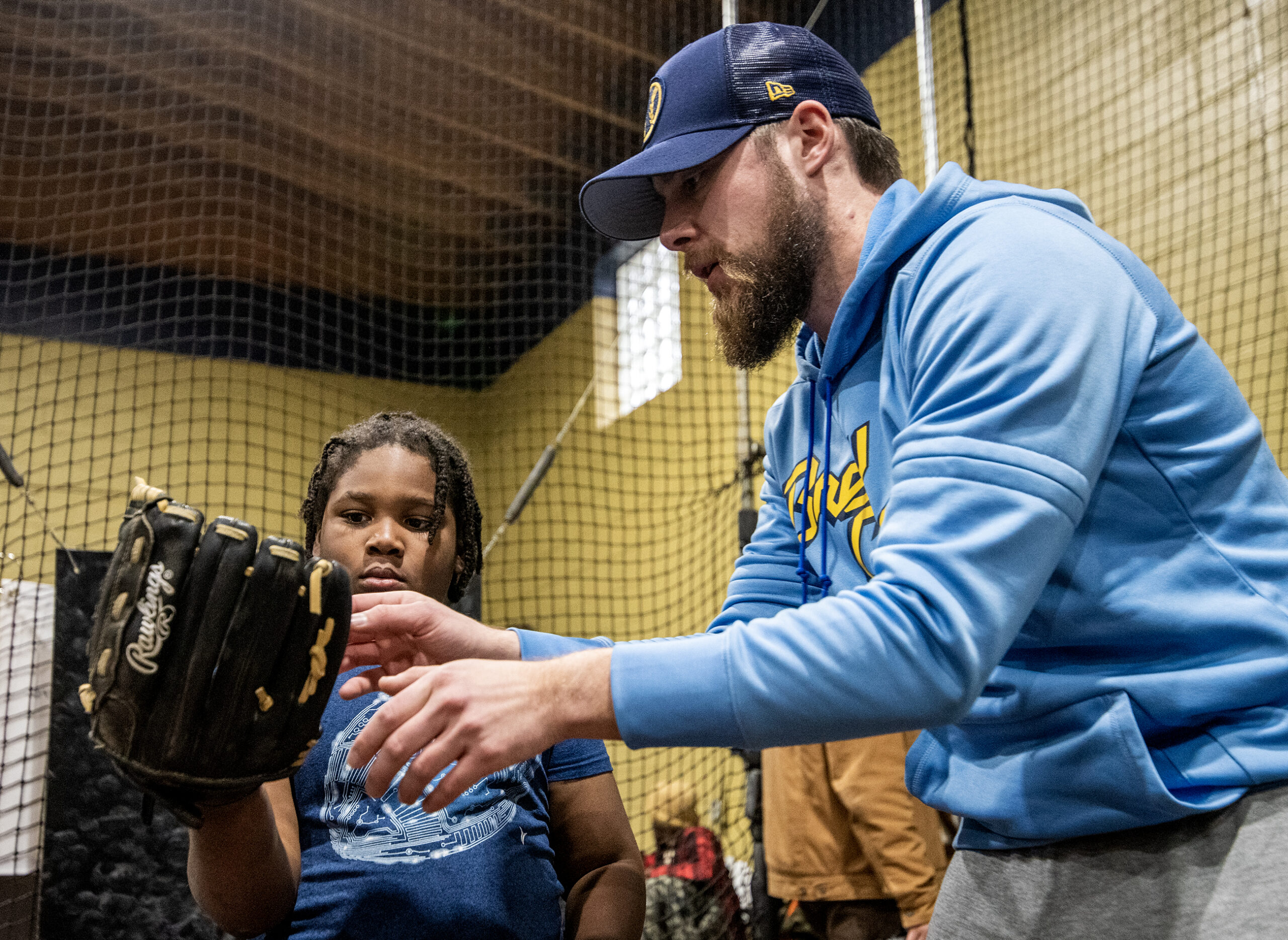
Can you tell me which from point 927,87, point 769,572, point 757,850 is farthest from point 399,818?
point 927,87

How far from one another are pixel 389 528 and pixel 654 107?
63 centimetres

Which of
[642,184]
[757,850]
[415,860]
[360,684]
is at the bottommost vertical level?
[757,850]

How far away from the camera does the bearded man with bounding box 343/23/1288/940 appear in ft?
2.24

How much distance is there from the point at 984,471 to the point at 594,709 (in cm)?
31

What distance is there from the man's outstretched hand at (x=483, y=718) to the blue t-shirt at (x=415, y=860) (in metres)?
0.32

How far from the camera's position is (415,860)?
109cm

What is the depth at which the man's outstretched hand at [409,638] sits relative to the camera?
989 mm

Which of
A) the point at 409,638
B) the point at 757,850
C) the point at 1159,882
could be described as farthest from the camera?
the point at 757,850

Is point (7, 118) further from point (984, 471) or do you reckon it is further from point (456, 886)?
point (984, 471)

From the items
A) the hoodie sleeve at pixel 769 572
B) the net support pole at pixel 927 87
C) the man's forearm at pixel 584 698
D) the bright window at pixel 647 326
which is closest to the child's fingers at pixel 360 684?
the man's forearm at pixel 584 698

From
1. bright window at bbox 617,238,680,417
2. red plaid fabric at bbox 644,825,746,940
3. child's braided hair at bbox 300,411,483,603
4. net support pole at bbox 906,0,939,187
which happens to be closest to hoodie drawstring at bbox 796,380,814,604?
child's braided hair at bbox 300,411,483,603

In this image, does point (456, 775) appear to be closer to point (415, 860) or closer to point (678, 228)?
point (415, 860)

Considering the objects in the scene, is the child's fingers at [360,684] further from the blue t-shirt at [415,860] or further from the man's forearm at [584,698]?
the man's forearm at [584,698]

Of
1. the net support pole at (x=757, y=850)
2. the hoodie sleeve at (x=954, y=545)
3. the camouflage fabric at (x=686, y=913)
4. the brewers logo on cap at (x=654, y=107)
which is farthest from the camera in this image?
the camouflage fabric at (x=686, y=913)
